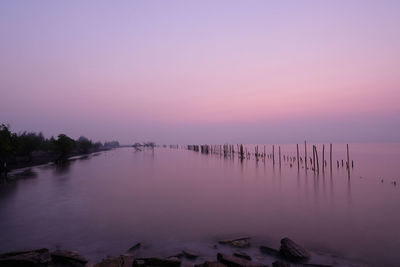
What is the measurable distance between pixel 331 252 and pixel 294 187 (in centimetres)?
1050

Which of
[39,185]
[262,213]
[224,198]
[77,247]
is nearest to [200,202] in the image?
[224,198]

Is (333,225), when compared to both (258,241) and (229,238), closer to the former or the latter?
(258,241)

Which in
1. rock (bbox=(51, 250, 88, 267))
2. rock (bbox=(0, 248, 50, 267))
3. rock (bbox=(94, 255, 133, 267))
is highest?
rock (bbox=(94, 255, 133, 267))

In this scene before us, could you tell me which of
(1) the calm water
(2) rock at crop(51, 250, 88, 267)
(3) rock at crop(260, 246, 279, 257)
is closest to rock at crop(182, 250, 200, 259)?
(1) the calm water

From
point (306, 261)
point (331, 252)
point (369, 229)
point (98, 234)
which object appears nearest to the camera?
point (306, 261)

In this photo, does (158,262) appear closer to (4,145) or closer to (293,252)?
(293,252)

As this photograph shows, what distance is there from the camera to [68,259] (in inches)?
239

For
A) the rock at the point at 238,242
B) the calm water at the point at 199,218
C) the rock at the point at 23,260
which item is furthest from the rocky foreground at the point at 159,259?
the calm water at the point at 199,218

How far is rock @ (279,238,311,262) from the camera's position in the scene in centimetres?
627

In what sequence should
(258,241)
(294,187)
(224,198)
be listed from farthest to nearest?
(294,187) → (224,198) → (258,241)

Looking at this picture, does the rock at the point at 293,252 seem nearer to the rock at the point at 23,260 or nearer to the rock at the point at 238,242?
the rock at the point at 238,242

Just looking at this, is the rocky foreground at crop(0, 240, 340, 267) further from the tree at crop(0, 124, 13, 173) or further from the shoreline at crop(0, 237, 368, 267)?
the tree at crop(0, 124, 13, 173)

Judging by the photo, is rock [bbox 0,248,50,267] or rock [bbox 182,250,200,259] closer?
rock [bbox 0,248,50,267]

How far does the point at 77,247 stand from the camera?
7191 millimetres
